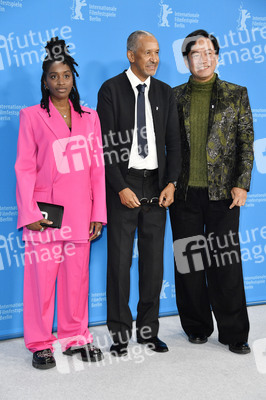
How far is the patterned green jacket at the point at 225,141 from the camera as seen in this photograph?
7.75 feet

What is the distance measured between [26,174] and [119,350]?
107cm

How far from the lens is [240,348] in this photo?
2.38 m

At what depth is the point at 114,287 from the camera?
237 centimetres

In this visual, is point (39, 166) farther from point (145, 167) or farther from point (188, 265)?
point (188, 265)

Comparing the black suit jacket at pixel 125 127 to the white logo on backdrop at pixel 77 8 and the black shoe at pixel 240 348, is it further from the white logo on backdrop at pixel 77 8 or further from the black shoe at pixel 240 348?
the black shoe at pixel 240 348

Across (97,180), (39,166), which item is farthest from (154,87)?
(39,166)

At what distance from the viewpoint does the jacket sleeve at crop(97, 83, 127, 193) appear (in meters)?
2.28

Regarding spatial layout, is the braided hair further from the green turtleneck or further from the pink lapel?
the green turtleneck

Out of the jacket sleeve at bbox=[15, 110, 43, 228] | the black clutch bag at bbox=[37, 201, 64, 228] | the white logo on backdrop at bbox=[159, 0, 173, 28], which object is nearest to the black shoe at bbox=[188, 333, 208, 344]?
the black clutch bag at bbox=[37, 201, 64, 228]

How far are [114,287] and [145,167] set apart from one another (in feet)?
2.22

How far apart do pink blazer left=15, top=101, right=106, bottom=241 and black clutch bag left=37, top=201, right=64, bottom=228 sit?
3 centimetres

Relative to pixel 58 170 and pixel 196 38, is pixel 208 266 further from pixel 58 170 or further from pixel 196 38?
pixel 196 38

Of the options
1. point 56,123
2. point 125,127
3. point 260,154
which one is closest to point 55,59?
point 56,123

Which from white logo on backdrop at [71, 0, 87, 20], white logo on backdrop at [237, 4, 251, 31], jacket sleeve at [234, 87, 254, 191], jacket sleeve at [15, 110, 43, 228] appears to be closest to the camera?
jacket sleeve at [15, 110, 43, 228]
